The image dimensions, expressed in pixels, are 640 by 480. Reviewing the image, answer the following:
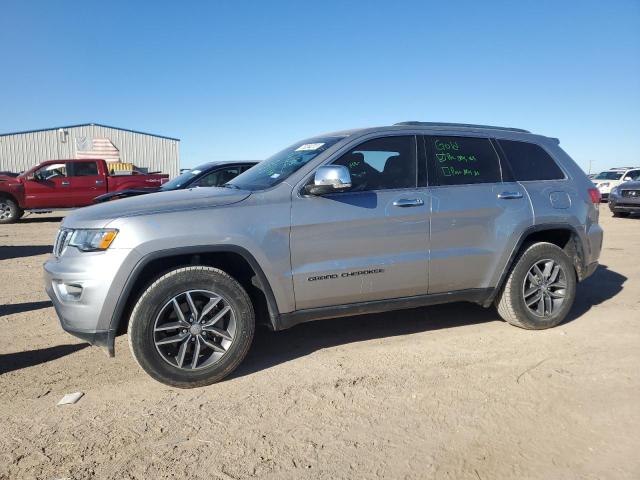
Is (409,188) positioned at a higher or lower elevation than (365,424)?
higher

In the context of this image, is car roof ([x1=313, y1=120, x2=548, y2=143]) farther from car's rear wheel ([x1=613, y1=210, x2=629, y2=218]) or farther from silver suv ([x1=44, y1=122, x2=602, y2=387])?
car's rear wheel ([x1=613, y1=210, x2=629, y2=218])

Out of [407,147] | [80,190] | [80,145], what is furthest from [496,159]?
[80,145]

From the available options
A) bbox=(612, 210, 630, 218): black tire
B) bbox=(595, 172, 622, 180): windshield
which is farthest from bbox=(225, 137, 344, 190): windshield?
bbox=(595, 172, 622, 180): windshield

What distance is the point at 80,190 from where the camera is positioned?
1496 cm

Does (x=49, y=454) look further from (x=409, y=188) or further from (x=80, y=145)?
(x=80, y=145)

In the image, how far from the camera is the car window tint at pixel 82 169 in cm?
1506

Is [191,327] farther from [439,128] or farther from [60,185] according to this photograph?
[60,185]

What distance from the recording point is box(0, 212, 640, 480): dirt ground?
8.39ft

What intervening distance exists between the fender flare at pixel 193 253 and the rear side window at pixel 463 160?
5.68 ft

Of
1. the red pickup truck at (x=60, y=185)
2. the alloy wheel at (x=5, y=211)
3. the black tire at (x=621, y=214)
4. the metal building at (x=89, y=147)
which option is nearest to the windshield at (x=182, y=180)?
the red pickup truck at (x=60, y=185)

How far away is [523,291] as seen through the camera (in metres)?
4.46

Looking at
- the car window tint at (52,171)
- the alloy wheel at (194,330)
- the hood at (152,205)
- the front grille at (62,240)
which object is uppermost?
the car window tint at (52,171)

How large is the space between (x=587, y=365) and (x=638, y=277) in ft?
12.6

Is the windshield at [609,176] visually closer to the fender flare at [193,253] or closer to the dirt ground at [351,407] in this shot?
the dirt ground at [351,407]
